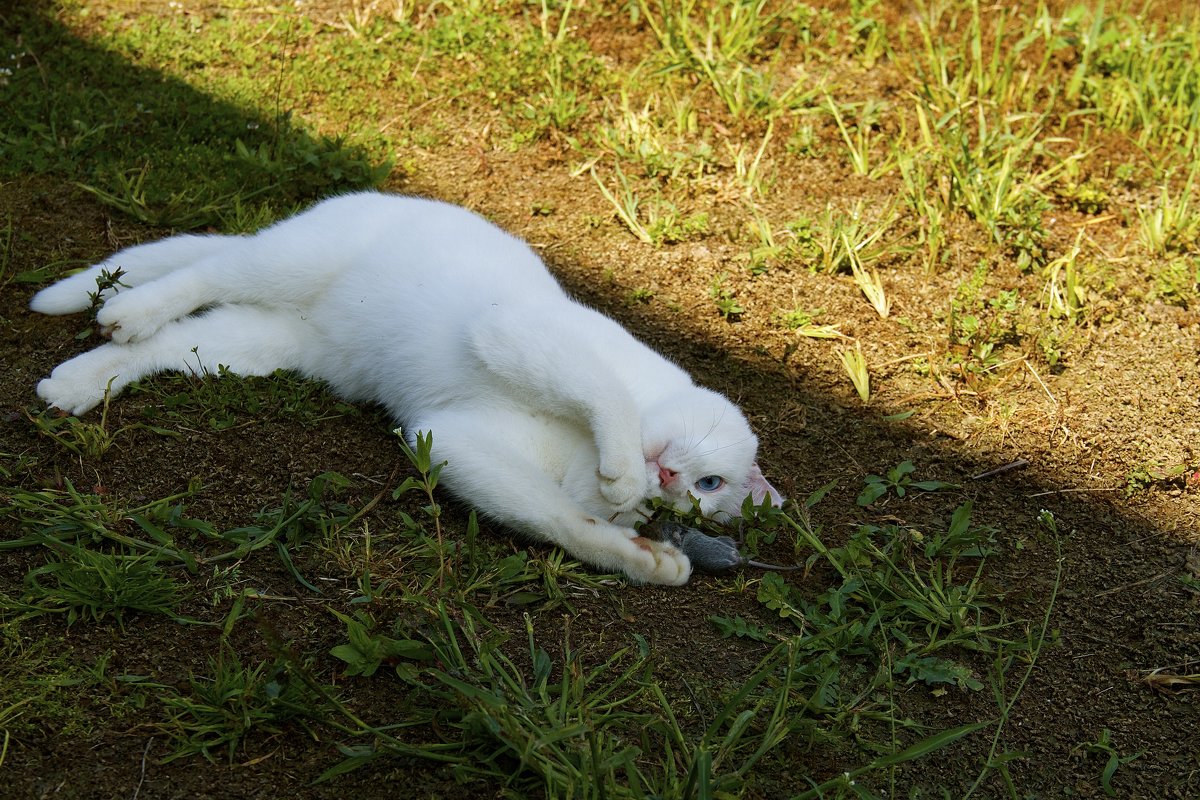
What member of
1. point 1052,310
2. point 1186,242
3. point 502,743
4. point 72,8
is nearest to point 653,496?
point 502,743

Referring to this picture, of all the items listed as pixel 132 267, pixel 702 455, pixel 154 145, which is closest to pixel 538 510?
pixel 702 455

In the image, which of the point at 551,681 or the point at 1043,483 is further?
the point at 1043,483

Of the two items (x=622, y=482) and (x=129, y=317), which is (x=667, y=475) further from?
(x=129, y=317)

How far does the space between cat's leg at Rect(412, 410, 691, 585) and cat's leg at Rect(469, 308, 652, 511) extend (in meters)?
0.12

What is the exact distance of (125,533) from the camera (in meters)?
2.54

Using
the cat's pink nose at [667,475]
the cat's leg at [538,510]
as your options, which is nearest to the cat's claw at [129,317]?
the cat's leg at [538,510]

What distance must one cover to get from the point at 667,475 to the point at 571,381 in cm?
37

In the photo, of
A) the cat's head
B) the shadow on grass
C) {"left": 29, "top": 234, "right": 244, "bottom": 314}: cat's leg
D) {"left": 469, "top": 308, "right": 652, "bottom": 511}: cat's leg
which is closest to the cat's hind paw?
{"left": 29, "top": 234, "right": 244, "bottom": 314}: cat's leg

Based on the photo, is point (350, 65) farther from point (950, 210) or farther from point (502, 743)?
point (502, 743)

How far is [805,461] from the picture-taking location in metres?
3.28

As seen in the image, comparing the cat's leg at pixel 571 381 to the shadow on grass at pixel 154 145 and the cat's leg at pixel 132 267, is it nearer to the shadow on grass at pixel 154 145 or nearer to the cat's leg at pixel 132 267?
the cat's leg at pixel 132 267

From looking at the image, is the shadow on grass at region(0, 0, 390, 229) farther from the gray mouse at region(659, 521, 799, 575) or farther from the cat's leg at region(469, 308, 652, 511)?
the gray mouse at region(659, 521, 799, 575)

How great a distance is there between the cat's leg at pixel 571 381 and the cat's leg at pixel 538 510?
0.39 feet

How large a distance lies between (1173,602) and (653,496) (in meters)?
1.43
